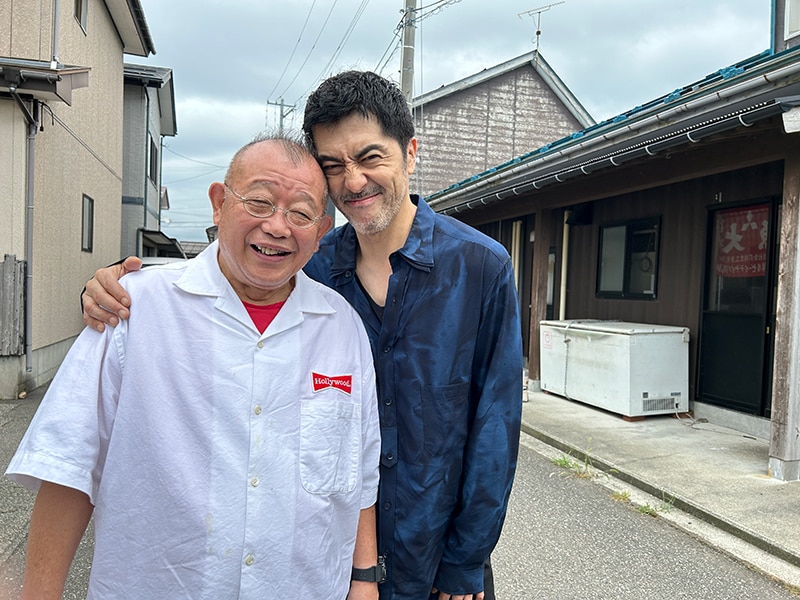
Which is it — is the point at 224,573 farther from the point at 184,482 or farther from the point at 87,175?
the point at 87,175

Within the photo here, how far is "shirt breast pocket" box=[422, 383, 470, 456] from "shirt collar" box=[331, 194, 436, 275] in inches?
13.8

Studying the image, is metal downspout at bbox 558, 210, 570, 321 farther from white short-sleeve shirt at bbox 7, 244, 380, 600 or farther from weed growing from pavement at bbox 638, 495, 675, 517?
white short-sleeve shirt at bbox 7, 244, 380, 600

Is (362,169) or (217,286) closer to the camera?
(217,286)

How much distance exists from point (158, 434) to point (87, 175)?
10.7 meters

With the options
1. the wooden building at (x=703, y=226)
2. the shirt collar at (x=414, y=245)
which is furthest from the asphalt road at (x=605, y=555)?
the shirt collar at (x=414, y=245)

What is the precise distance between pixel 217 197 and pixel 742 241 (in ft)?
20.9

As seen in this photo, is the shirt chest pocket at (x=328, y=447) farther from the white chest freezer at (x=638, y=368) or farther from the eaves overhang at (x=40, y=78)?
the eaves overhang at (x=40, y=78)

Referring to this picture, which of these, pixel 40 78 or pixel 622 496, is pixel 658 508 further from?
pixel 40 78

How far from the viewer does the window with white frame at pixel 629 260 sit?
785 cm

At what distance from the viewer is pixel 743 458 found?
18.0 ft

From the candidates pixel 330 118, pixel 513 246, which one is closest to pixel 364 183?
pixel 330 118

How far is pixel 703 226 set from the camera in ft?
22.9

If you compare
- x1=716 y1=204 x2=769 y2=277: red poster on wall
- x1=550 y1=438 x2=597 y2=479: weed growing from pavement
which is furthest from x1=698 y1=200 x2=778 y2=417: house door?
x1=550 y1=438 x2=597 y2=479: weed growing from pavement

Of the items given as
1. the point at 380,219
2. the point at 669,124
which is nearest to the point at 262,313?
the point at 380,219
